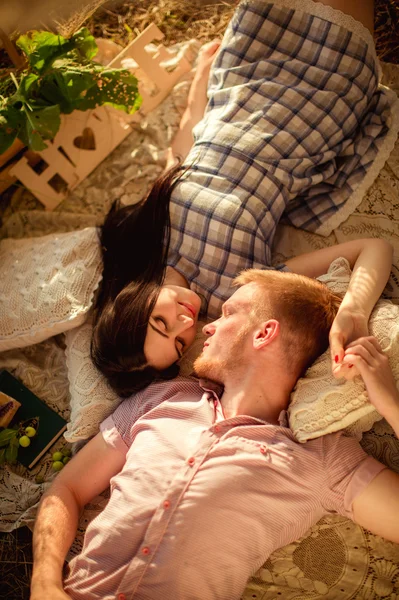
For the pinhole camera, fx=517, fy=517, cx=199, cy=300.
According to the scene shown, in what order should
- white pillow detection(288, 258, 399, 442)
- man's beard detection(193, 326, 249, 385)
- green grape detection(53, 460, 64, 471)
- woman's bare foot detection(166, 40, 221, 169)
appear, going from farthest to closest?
woman's bare foot detection(166, 40, 221, 169) < green grape detection(53, 460, 64, 471) < man's beard detection(193, 326, 249, 385) < white pillow detection(288, 258, 399, 442)

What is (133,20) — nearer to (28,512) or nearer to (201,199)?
(201,199)

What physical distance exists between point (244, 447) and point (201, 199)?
0.99 metres

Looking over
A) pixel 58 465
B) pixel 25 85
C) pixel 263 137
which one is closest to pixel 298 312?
pixel 263 137

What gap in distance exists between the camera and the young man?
1546 mm

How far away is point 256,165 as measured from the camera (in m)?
2.09

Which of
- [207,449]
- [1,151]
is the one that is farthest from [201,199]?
[207,449]

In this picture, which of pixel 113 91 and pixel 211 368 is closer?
pixel 211 368

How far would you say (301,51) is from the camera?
2158 mm

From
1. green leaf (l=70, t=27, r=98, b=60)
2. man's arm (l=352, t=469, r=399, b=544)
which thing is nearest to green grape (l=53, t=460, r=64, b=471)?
man's arm (l=352, t=469, r=399, b=544)

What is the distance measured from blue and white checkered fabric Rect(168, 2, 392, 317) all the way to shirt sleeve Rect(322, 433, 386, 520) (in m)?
0.73

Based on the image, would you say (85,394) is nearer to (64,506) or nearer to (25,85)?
(64,506)

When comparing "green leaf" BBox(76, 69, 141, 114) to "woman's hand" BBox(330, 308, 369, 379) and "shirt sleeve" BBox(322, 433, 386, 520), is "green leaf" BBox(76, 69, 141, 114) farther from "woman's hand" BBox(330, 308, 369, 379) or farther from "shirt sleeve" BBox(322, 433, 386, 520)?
"shirt sleeve" BBox(322, 433, 386, 520)

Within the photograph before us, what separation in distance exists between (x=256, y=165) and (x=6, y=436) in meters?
1.46

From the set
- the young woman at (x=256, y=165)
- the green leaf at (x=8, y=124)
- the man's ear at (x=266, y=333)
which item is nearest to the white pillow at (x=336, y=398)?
the man's ear at (x=266, y=333)
